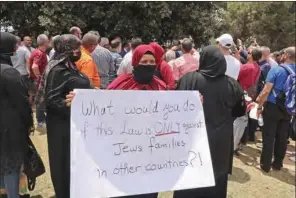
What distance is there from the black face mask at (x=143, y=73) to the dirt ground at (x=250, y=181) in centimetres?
191

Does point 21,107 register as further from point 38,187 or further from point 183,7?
point 183,7

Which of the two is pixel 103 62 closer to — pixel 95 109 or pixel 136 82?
pixel 136 82

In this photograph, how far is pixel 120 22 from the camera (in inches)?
511

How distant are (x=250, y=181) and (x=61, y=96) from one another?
10.9 ft

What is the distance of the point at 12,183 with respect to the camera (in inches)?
119

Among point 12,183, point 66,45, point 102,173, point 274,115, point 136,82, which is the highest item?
point 66,45

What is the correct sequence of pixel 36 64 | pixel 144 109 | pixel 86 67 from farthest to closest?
pixel 36 64 → pixel 86 67 → pixel 144 109

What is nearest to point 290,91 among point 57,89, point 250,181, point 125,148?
point 250,181

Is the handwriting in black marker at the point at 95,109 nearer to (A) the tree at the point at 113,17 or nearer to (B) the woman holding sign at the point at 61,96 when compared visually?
(B) the woman holding sign at the point at 61,96

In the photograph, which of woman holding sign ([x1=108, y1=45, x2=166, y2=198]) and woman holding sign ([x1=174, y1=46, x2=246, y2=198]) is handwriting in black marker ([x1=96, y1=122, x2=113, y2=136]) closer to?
woman holding sign ([x1=108, y1=45, x2=166, y2=198])

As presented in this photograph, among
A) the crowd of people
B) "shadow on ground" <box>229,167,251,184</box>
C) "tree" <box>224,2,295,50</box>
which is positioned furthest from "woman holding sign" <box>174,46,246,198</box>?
"tree" <box>224,2,295,50</box>

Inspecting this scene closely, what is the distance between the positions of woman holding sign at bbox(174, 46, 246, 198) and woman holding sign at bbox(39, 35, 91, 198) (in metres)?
0.98

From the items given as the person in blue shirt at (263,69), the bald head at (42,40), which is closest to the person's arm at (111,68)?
the bald head at (42,40)

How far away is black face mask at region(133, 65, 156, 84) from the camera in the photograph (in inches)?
107
